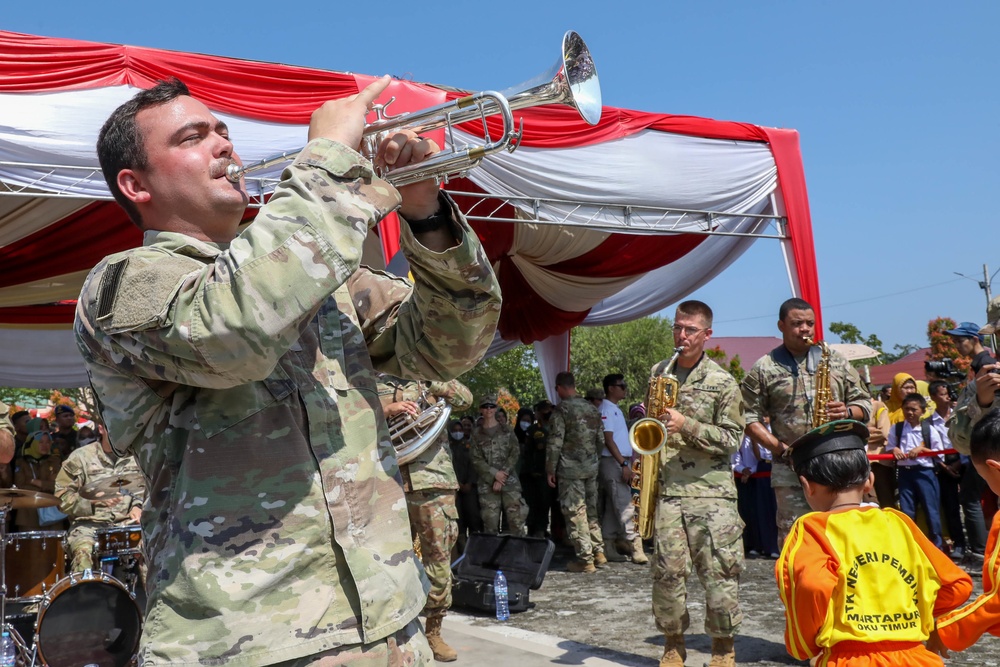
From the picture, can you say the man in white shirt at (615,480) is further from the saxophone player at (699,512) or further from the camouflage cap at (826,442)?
the camouflage cap at (826,442)

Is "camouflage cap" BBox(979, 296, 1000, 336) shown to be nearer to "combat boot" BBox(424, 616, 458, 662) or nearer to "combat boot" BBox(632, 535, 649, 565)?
"combat boot" BBox(424, 616, 458, 662)

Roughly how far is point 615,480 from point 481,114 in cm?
990

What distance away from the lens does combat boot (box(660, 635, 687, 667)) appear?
19.1 feet

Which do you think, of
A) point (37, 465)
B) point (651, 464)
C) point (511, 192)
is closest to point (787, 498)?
point (651, 464)

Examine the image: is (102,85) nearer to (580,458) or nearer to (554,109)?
(554,109)

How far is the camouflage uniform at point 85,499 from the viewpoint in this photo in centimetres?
781

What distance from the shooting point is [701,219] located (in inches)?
364

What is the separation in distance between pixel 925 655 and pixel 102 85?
6014 millimetres

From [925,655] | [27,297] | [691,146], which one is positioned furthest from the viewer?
[27,297]

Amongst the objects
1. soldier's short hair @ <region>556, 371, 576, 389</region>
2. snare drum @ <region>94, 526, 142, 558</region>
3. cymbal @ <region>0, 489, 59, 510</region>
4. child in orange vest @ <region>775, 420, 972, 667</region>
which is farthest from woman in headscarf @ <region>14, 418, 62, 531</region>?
child in orange vest @ <region>775, 420, 972, 667</region>

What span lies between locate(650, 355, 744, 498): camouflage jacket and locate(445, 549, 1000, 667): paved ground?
120 cm

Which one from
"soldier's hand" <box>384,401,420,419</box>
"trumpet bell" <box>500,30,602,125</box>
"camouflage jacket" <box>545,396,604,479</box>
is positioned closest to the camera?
"trumpet bell" <box>500,30,602,125</box>

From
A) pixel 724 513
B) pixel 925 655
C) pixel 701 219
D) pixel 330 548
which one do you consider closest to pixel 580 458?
pixel 701 219

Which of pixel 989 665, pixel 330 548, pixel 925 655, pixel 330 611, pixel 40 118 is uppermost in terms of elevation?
pixel 40 118
